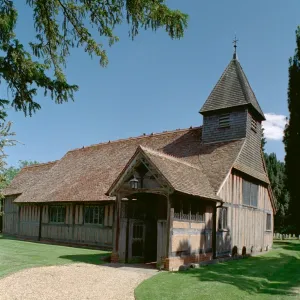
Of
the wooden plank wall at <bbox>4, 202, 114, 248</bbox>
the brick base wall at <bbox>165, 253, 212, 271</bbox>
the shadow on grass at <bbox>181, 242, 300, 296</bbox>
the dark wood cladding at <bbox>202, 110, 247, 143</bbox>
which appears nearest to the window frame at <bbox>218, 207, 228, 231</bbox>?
the brick base wall at <bbox>165, 253, 212, 271</bbox>

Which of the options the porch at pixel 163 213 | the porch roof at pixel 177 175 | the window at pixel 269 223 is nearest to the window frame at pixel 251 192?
the window at pixel 269 223

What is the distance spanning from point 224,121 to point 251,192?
4.48m

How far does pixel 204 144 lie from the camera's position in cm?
2195

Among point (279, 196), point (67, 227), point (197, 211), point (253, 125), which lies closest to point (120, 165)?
point (67, 227)

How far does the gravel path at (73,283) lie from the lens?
8.95 metres

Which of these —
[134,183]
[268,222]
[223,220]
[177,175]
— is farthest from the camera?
[268,222]

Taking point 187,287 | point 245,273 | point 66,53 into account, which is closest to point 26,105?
point 66,53

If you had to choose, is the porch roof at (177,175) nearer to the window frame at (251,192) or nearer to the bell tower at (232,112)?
the window frame at (251,192)

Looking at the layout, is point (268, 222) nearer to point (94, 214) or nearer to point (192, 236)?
point (192, 236)

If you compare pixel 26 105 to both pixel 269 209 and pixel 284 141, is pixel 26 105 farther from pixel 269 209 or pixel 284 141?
pixel 284 141

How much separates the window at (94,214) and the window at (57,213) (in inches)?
82.8

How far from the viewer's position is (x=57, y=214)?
2273 centimetres

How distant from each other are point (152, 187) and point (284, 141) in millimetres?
17544

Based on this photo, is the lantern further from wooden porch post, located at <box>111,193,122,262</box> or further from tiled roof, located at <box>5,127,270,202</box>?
wooden porch post, located at <box>111,193,122,262</box>
